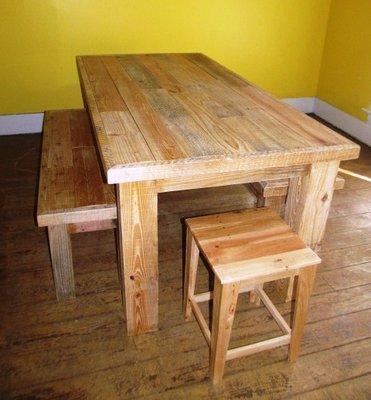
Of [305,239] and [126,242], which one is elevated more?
[126,242]

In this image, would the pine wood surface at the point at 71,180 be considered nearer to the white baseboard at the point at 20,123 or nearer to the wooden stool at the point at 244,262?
the wooden stool at the point at 244,262

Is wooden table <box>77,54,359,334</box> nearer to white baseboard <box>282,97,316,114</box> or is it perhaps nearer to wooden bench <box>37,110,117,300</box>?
wooden bench <box>37,110,117,300</box>

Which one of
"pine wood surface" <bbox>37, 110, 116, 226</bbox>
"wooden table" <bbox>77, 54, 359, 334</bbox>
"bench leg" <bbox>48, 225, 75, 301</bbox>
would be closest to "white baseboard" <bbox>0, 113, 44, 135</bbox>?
"pine wood surface" <bbox>37, 110, 116, 226</bbox>

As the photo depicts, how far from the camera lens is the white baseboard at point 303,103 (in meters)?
4.26

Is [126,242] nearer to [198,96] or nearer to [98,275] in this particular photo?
[98,275]

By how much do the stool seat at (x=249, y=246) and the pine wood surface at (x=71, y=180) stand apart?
0.43 m

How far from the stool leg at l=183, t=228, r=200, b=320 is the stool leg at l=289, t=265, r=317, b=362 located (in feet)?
1.37

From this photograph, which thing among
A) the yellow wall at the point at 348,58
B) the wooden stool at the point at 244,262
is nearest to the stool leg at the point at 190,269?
the wooden stool at the point at 244,262

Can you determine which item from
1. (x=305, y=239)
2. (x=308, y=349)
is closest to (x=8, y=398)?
(x=308, y=349)

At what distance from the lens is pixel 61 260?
67.8 inches

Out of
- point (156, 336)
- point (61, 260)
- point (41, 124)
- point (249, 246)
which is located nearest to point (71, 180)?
point (61, 260)

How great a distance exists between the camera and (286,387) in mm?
1474

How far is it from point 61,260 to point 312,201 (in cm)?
109

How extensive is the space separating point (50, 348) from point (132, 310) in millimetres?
366
